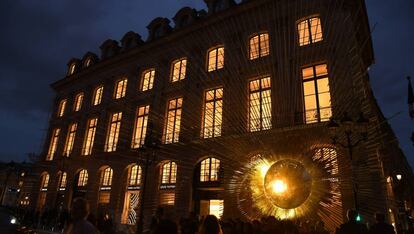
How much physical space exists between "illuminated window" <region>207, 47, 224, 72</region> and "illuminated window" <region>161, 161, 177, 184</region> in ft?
17.7

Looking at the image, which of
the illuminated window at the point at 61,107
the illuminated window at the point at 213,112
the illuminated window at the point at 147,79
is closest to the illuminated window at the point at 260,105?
the illuminated window at the point at 213,112

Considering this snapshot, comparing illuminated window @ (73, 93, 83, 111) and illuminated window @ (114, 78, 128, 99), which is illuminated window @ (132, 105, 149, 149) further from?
illuminated window @ (73, 93, 83, 111)

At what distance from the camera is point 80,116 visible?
840 inches

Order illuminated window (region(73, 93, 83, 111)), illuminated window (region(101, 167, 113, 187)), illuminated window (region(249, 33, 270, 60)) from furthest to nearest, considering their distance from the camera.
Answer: illuminated window (region(73, 93, 83, 111)), illuminated window (region(101, 167, 113, 187)), illuminated window (region(249, 33, 270, 60))

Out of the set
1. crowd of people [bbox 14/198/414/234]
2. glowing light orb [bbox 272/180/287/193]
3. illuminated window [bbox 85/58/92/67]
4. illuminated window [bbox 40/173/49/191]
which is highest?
illuminated window [bbox 85/58/92/67]

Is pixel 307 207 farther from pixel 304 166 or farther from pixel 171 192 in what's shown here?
pixel 171 192

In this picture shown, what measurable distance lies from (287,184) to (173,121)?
10.8m

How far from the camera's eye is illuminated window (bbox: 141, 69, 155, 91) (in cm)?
1812

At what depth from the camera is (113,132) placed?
1864 centimetres

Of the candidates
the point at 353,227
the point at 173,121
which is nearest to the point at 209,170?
the point at 173,121

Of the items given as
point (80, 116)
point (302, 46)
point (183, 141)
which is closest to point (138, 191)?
point (183, 141)

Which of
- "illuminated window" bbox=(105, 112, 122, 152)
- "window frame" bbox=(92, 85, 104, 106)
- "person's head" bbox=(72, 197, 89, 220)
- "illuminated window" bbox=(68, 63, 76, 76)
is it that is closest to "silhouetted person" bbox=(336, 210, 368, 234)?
"person's head" bbox=(72, 197, 89, 220)

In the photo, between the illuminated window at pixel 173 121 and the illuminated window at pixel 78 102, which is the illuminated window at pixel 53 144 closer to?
the illuminated window at pixel 78 102

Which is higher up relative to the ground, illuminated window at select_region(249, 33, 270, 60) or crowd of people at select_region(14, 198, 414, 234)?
illuminated window at select_region(249, 33, 270, 60)
